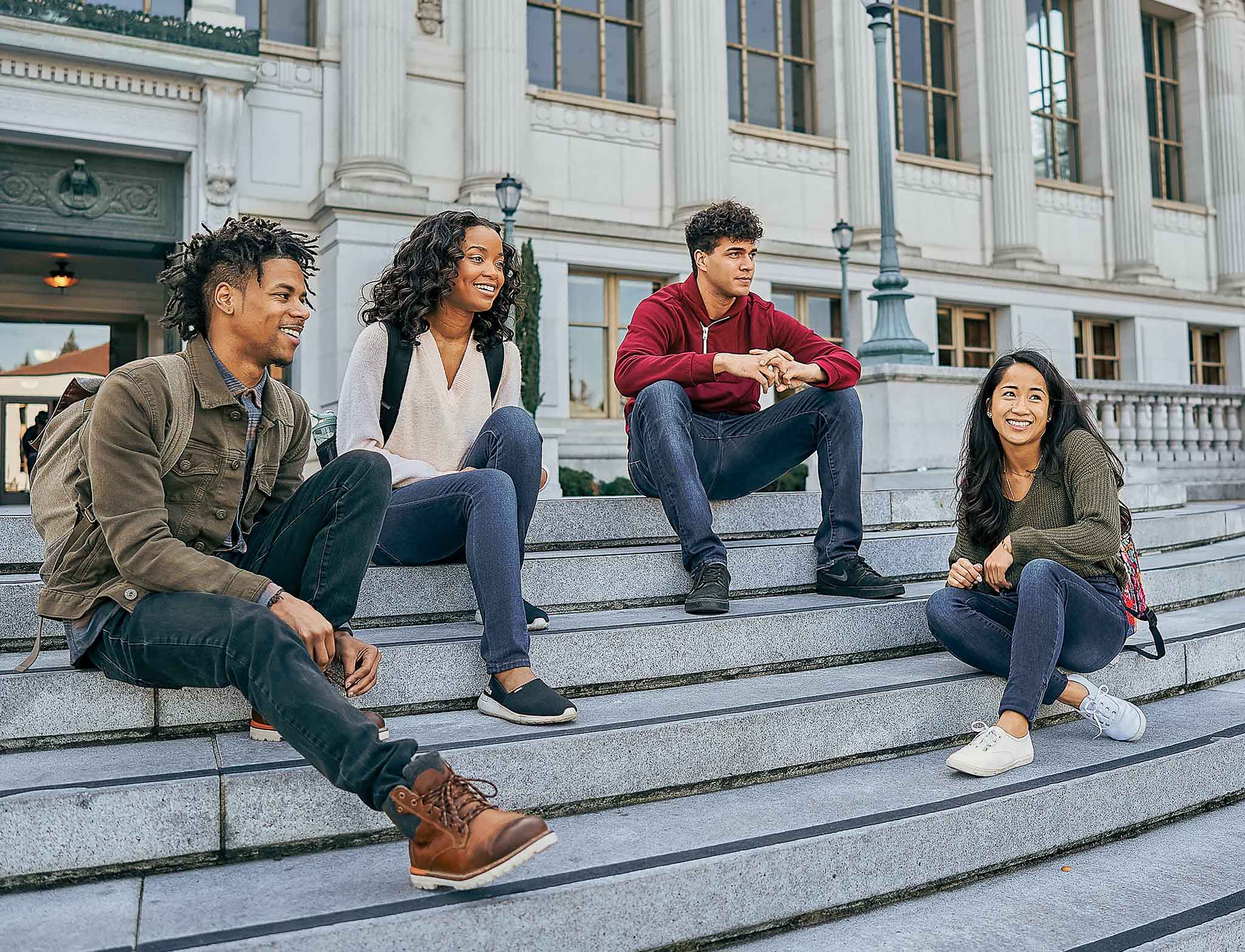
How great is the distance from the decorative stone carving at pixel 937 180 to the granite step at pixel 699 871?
605 inches

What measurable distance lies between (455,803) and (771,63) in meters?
16.5

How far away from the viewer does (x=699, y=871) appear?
209 centimetres

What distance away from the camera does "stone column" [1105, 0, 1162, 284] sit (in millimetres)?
18641

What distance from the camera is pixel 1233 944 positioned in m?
2.12

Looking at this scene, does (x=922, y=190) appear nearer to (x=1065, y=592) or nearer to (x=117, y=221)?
(x=117, y=221)

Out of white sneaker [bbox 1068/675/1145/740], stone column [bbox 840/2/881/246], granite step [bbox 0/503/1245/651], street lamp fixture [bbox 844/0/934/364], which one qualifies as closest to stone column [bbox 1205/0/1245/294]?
stone column [bbox 840/2/881/246]

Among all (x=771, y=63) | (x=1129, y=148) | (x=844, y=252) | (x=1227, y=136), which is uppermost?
(x=1227, y=136)

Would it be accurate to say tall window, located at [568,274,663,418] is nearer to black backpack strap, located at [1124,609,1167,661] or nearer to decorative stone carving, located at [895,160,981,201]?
decorative stone carving, located at [895,160,981,201]

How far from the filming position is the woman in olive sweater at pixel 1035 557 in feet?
9.42

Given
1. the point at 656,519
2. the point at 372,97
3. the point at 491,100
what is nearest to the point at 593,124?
the point at 491,100

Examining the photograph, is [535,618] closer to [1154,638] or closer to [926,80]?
[1154,638]

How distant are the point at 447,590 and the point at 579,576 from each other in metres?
0.51

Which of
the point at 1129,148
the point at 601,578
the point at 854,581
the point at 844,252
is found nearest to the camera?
the point at 601,578

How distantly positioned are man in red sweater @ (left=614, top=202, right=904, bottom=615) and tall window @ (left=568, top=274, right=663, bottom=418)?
9923 mm
